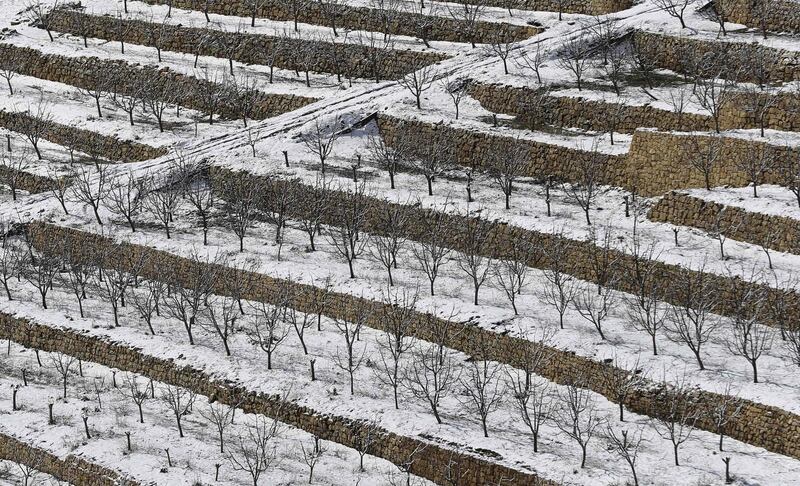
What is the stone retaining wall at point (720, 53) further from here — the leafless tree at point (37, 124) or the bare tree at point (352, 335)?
the leafless tree at point (37, 124)

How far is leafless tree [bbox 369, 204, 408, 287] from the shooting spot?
248 ft

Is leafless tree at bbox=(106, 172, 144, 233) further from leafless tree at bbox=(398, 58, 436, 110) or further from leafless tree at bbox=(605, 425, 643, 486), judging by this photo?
leafless tree at bbox=(605, 425, 643, 486)

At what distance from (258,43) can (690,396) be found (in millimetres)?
47726

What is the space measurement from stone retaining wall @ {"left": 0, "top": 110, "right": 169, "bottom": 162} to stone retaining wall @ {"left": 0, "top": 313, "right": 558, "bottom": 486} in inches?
733

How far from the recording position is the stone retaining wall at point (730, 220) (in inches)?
2808

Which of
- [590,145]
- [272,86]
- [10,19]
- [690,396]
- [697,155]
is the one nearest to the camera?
[690,396]

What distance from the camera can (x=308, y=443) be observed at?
2667 inches

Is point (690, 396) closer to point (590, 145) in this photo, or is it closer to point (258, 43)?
point (590, 145)

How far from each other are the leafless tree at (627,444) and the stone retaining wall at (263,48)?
37.7 m

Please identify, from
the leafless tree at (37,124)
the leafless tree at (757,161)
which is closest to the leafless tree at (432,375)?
the leafless tree at (757,161)

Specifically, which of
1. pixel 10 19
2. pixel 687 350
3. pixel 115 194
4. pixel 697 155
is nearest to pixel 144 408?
pixel 115 194

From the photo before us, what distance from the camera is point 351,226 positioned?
79188 mm

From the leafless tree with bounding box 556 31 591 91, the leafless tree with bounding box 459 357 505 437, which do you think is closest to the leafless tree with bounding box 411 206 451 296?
the leafless tree with bounding box 459 357 505 437

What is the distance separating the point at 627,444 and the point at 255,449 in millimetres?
16183
